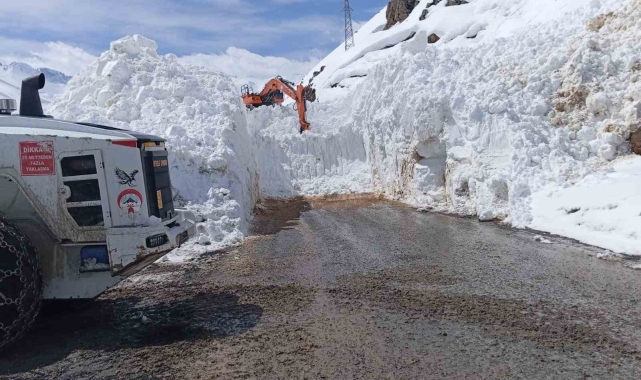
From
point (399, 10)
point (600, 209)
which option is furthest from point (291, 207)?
point (399, 10)

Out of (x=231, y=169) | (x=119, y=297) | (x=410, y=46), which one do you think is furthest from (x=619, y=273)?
(x=410, y=46)

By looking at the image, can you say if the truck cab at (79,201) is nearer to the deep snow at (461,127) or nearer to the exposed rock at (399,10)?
the deep snow at (461,127)

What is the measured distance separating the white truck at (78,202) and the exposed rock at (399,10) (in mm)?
57156

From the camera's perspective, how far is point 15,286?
4867 mm

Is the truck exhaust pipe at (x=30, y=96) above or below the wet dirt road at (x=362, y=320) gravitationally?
above

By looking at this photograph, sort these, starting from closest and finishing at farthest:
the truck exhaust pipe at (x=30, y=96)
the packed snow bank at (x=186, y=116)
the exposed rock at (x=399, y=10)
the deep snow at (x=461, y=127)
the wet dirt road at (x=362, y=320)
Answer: the wet dirt road at (x=362, y=320) → the truck exhaust pipe at (x=30, y=96) → the deep snow at (x=461, y=127) → the packed snow bank at (x=186, y=116) → the exposed rock at (x=399, y=10)

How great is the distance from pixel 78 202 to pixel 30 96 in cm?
219

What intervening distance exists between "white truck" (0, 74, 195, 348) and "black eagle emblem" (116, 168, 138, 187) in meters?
0.01

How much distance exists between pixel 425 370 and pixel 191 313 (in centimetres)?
316

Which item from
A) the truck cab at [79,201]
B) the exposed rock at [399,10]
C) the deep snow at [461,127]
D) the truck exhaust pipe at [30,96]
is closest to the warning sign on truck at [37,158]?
the truck cab at [79,201]

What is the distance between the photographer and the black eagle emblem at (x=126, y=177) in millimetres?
5773

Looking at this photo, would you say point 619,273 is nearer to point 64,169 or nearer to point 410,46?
point 64,169

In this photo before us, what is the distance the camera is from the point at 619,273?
696cm

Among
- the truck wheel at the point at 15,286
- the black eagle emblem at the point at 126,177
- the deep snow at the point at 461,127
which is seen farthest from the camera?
the deep snow at the point at 461,127
